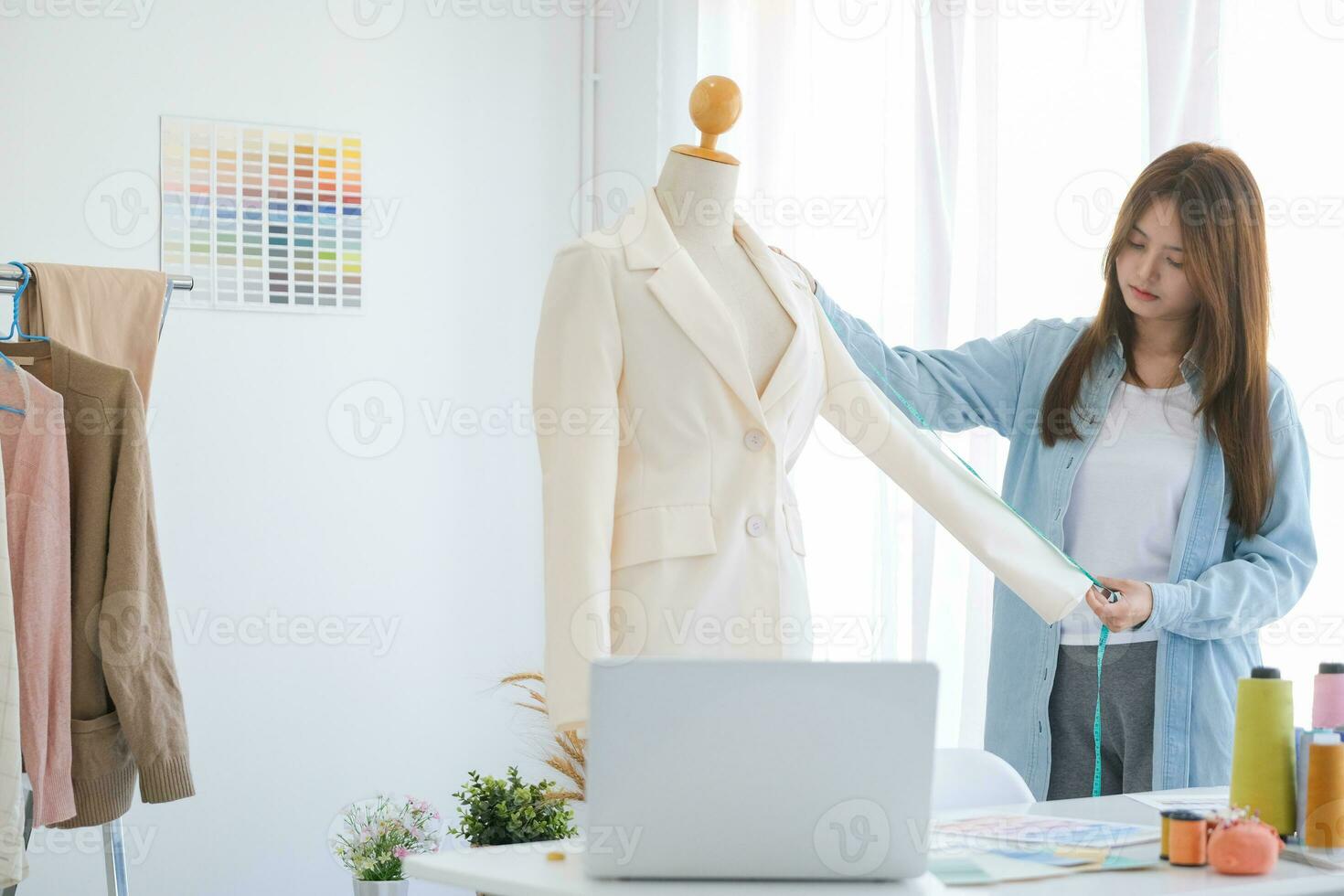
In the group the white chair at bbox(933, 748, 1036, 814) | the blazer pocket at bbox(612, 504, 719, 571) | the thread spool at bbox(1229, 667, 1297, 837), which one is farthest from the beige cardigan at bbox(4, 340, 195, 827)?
the thread spool at bbox(1229, 667, 1297, 837)

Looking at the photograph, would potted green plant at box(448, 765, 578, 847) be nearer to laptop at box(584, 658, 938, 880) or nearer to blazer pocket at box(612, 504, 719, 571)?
blazer pocket at box(612, 504, 719, 571)

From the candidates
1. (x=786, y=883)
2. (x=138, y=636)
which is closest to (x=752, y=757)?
(x=786, y=883)

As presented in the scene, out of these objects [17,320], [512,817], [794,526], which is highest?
[17,320]

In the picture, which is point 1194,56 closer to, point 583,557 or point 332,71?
point 583,557

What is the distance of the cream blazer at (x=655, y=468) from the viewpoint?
61.7 inches

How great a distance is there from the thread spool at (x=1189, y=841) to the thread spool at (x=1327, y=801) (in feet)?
0.57

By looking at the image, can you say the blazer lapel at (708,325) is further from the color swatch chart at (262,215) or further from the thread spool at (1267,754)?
the color swatch chart at (262,215)

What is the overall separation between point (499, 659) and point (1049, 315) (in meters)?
1.81

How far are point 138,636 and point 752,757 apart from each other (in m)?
1.39

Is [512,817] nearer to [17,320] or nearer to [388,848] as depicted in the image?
[388,848]

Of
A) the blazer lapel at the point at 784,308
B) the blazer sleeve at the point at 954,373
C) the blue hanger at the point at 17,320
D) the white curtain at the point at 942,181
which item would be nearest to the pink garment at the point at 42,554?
the blue hanger at the point at 17,320

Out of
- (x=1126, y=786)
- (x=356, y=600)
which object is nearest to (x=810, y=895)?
(x=1126, y=786)

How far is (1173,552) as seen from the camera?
6.91 feet

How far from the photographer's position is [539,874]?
4.01 feet
